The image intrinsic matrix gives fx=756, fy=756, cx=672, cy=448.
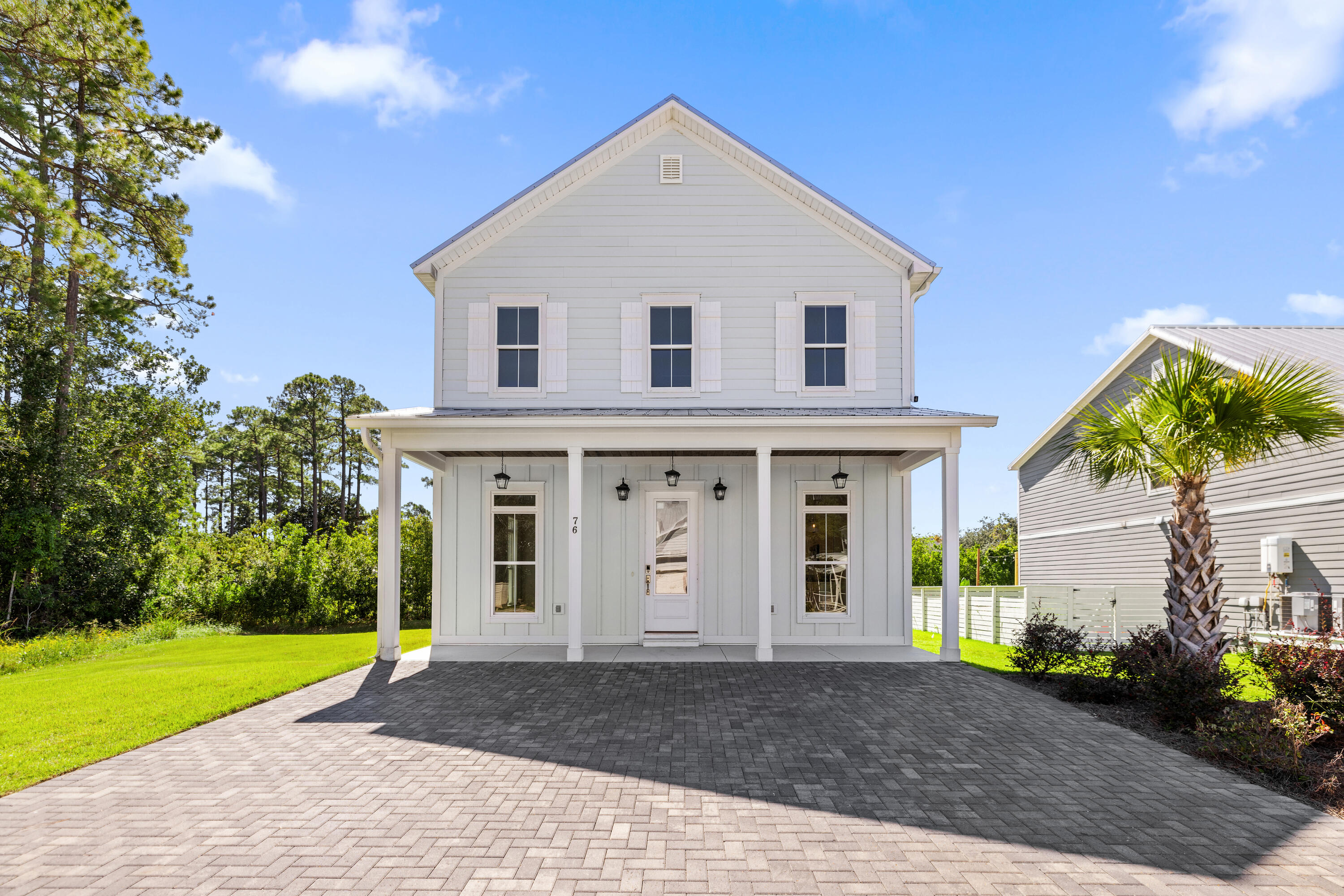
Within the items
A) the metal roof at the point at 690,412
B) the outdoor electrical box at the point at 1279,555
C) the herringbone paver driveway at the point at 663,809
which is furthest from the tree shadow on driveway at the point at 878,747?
the outdoor electrical box at the point at 1279,555

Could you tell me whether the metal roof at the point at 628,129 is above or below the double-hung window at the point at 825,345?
above

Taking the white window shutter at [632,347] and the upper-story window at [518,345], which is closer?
the white window shutter at [632,347]

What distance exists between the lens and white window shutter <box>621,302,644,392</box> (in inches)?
483

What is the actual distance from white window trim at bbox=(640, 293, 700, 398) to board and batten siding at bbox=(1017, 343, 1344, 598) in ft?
22.3

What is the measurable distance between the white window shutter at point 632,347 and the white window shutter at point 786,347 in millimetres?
2177

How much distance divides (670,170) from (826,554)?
684 centimetres

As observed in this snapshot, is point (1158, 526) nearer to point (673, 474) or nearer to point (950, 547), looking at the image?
point (950, 547)

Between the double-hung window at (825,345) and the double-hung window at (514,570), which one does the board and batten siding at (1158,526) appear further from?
the double-hung window at (514,570)

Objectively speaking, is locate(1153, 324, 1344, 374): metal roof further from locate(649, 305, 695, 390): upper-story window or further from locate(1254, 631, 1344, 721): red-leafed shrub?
locate(649, 305, 695, 390): upper-story window

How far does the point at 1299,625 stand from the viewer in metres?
12.0

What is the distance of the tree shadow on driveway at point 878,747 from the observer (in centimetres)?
475

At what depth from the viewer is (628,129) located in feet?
40.3

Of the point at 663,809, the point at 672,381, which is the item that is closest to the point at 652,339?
the point at 672,381

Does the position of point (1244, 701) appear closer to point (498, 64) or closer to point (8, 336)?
point (498, 64)
